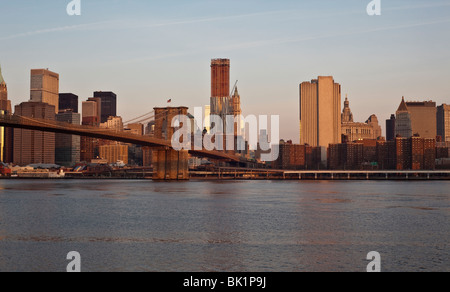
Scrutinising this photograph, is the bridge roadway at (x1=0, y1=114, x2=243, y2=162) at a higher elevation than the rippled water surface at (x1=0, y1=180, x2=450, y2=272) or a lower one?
higher

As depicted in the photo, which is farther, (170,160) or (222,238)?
(170,160)

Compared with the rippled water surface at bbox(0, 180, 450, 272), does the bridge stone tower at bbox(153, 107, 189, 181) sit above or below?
above

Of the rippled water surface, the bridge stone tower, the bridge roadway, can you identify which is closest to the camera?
the rippled water surface

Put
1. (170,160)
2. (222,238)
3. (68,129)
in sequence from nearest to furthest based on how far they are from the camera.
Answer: (222,238) < (68,129) < (170,160)

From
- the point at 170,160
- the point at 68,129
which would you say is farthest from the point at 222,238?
the point at 170,160

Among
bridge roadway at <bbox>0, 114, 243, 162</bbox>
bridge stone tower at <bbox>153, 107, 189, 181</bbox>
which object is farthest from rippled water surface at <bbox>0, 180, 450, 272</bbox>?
bridge stone tower at <bbox>153, 107, 189, 181</bbox>

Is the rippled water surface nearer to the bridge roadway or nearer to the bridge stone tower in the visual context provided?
the bridge roadway

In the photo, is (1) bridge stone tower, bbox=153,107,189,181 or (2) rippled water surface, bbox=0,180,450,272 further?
(1) bridge stone tower, bbox=153,107,189,181

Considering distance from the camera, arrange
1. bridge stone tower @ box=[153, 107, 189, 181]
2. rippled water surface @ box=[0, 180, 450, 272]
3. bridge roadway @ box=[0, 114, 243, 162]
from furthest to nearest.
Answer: bridge stone tower @ box=[153, 107, 189, 181] < bridge roadway @ box=[0, 114, 243, 162] < rippled water surface @ box=[0, 180, 450, 272]

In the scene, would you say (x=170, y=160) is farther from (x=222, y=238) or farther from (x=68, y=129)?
(x=222, y=238)

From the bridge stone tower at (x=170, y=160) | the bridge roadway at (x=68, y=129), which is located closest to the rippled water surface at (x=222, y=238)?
the bridge roadway at (x=68, y=129)

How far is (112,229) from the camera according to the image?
107ft
